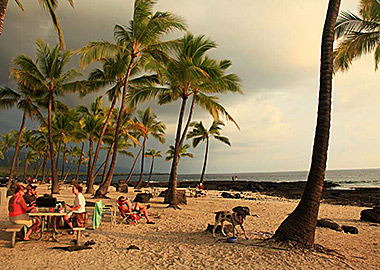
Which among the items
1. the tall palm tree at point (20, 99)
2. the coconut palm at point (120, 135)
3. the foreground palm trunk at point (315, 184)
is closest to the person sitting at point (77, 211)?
the foreground palm trunk at point (315, 184)

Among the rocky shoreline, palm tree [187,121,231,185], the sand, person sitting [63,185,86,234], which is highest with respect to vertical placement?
palm tree [187,121,231,185]

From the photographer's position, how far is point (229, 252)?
559 cm

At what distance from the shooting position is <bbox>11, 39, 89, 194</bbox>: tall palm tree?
54.6 feet

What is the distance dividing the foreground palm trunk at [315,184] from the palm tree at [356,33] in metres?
4.92

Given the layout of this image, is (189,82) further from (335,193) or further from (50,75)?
(335,193)

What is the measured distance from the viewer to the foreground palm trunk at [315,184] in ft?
18.4

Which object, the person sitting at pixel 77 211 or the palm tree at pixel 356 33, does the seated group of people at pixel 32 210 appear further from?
Result: the palm tree at pixel 356 33

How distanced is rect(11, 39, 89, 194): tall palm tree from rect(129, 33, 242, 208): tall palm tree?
5828 mm

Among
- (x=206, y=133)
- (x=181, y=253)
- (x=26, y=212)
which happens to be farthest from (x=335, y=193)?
(x=26, y=212)

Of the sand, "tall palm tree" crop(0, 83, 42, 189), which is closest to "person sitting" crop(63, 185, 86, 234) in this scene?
the sand

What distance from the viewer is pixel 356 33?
33.2 ft

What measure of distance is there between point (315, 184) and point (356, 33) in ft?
25.6

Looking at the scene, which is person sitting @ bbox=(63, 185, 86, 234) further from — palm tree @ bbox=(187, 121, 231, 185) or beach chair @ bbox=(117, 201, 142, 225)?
palm tree @ bbox=(187, 121, 231, 185)

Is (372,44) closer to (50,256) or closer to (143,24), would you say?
(143,24)
